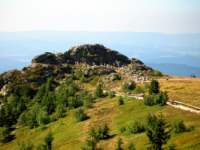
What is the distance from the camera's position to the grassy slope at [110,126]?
241 feet

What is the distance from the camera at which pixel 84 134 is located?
99.6 meters

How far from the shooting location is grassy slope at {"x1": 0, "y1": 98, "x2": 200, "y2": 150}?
2896 inches

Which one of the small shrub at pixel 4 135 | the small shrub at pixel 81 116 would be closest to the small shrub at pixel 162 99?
the small shrub at pixel 81 116

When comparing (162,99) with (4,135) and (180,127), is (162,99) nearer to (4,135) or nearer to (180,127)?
(180,127)

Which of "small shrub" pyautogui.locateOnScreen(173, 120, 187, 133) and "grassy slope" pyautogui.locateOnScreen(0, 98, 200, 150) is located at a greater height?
"small shrub" pyautogui.locateOnScreen(173, 120, 187, 133)

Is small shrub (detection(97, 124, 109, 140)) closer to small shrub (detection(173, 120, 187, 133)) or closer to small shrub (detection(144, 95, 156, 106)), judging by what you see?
small shrub (detection(173, 120, 187, 133))

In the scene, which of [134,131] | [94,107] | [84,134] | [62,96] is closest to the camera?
[134,131]

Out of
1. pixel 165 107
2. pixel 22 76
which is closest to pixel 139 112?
pixel 165 107

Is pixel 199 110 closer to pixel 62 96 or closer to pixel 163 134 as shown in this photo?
pixel 163 134

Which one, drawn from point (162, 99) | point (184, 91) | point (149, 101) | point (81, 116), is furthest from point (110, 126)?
point (184, 91)

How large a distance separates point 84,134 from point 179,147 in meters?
37.5

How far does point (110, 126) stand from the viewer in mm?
99625

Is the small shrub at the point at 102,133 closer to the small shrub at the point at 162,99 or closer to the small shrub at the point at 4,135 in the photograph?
→ the small shrub at the point at 162,99

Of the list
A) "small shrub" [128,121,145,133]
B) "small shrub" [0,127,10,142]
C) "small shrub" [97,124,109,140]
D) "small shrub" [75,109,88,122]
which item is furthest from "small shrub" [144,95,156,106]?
"small shrub" [0,127,10,142]
